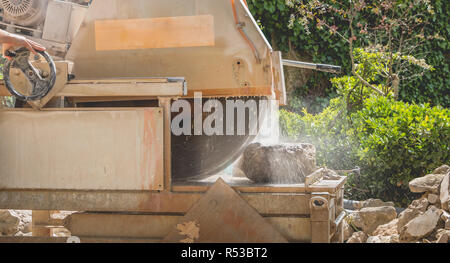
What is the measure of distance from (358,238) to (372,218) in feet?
1.43

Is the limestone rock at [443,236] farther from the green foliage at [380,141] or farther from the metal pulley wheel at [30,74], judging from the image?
the metal pulley wheel at [30,74]

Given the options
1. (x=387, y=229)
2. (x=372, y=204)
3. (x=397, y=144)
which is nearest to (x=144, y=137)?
(x=387, y=229)

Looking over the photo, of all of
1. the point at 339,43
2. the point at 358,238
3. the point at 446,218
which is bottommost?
the point at 358,238

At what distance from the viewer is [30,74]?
293 cm

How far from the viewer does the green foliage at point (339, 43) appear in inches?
330

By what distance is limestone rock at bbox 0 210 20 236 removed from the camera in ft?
15.7

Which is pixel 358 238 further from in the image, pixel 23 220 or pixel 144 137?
pixel 23 220

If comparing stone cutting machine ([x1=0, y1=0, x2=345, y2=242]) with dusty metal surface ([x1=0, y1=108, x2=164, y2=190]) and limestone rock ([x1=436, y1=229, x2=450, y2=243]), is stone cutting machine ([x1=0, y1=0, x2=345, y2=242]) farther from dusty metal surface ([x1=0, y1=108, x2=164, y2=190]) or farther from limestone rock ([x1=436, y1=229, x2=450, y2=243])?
limestone rock ([x1=436, y1=229, x2=450, y2=243])

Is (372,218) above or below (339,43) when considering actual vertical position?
below

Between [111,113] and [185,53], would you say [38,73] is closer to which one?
[111,113]
